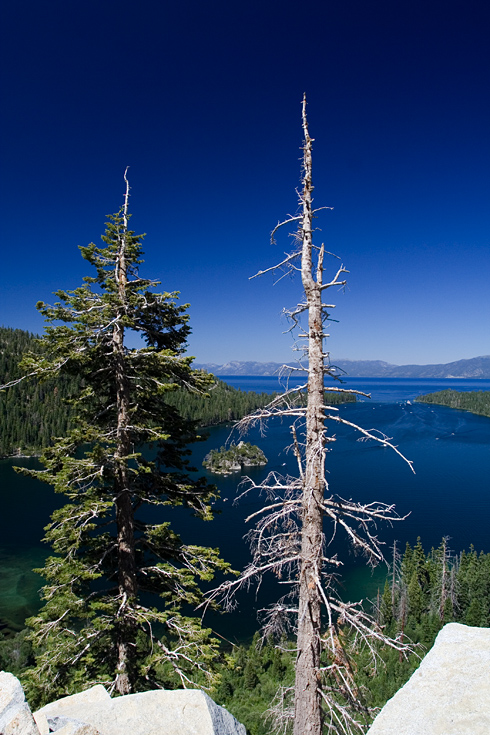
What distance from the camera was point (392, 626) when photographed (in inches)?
1393

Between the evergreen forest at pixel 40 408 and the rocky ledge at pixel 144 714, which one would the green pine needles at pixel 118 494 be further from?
the evergreen forest at pixel 40 408

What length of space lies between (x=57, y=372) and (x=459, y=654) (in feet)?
27.3

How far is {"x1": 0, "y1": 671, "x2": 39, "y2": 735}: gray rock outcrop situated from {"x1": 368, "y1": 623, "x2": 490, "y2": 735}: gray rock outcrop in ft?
11.8

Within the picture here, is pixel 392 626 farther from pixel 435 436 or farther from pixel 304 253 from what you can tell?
pixel 435 436

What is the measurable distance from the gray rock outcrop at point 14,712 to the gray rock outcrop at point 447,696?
3.58m

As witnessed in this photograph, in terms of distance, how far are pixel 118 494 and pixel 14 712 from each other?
183 inches

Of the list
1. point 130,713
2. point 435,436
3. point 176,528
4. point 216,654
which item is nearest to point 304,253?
point 130,713

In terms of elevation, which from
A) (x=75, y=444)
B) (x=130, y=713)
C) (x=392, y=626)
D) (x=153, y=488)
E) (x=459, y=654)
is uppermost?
(x=75, y=444)

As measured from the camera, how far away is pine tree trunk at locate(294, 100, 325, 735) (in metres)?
5.37

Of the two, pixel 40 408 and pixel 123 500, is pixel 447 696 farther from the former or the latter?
pixel 40 408

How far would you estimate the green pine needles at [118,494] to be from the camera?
26.1 feet

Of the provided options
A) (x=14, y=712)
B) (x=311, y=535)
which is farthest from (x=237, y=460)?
(x=14, y=712)

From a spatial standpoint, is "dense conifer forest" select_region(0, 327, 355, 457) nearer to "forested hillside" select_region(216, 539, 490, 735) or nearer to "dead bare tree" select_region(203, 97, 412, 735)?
"forested hillside" select_region(216, 539, 490, 735)

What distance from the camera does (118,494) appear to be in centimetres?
857
